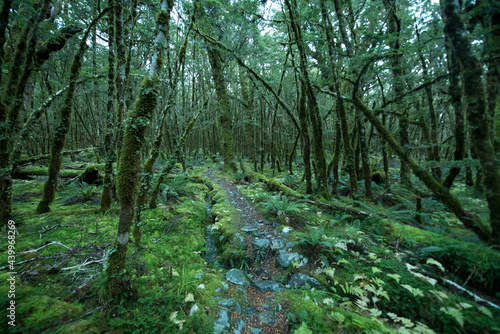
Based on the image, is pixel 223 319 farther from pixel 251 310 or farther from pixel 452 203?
pixel 452 203

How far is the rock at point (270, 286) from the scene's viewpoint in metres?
3.10

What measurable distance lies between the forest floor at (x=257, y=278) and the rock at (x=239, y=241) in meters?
0.03

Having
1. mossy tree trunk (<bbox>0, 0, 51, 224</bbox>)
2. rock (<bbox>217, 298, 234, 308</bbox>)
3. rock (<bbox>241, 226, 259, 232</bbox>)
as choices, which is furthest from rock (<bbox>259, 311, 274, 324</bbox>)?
mossy tree trunk (<bbox>0, 0, 51, 224</bbox>)

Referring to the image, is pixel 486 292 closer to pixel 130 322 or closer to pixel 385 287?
pixel 385 287

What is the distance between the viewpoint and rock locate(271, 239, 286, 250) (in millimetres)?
4002

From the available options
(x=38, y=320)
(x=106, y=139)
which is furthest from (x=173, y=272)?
(x=106, y=139)

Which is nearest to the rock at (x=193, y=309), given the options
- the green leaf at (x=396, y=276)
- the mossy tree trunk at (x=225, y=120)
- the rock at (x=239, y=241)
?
the rock at (x=239, y=241)

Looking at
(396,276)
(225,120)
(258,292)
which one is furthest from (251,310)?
(225,120)

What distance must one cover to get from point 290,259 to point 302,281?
53 centimetres

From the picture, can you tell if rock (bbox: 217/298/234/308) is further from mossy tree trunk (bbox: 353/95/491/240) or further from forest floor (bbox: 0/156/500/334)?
mossy tree trunk (bbox: 353/95/491/240)

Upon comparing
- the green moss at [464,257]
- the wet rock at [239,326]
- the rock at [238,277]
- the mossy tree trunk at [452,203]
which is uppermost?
the mossy tree trunk at [452,203]

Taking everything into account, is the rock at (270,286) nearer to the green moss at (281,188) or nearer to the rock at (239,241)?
the rock at (239,241)

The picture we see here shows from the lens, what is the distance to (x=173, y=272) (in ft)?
9.68

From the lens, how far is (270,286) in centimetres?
315
